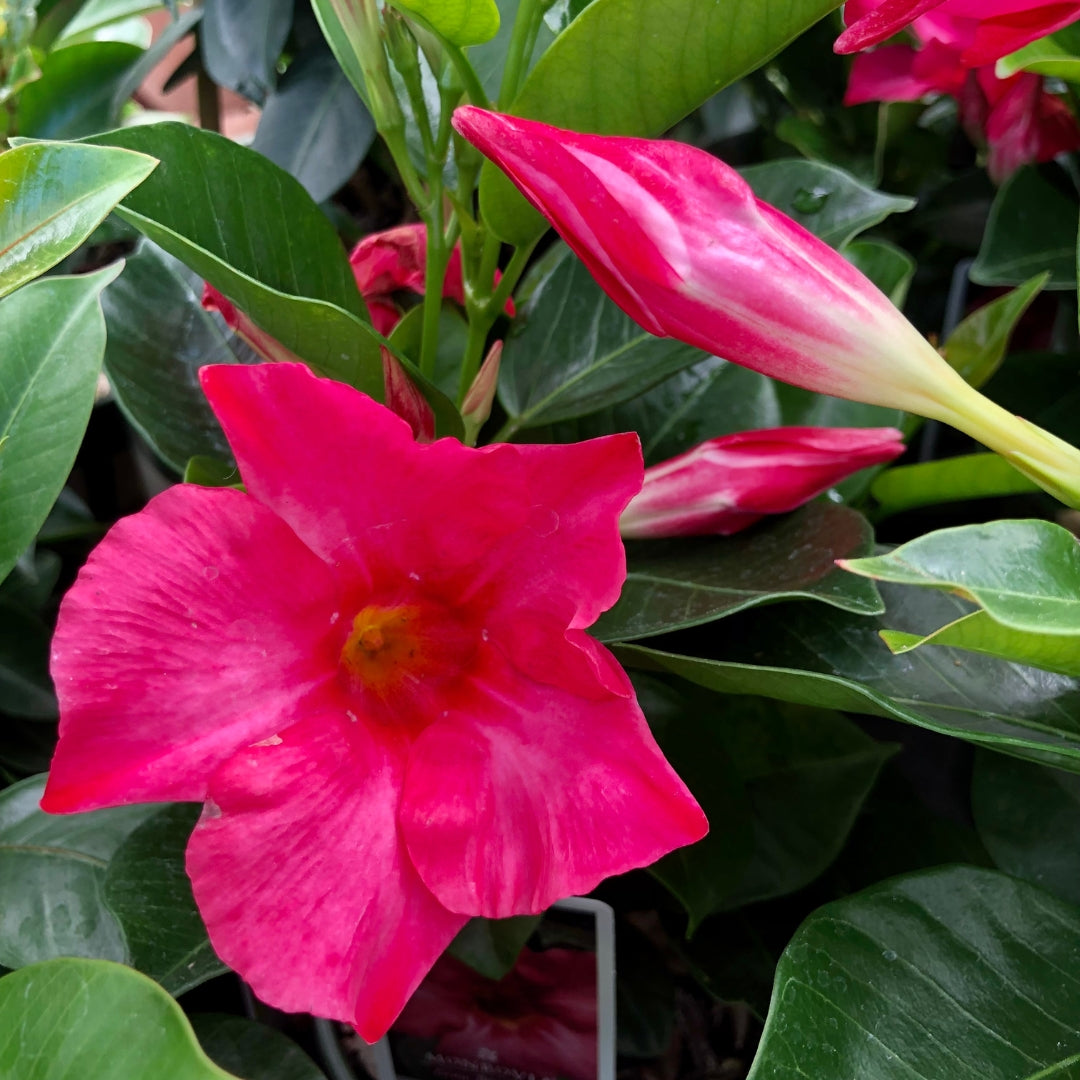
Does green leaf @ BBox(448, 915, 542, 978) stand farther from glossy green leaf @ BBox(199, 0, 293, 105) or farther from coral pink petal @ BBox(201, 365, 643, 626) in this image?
glossy green leaf @ BBox(199, 0, 293, 105)

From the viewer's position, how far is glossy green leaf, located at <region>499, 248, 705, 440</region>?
0.60 m

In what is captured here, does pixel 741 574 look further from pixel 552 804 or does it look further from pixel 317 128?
pixel 317 128

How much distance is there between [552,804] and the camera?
0.41 metres

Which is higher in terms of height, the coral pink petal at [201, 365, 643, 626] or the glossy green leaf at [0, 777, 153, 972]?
the coral pink petal at [201, 365, 643, 626]

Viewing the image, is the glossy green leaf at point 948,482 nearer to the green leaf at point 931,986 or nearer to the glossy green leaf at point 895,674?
the glossy green leaf at point 895,674

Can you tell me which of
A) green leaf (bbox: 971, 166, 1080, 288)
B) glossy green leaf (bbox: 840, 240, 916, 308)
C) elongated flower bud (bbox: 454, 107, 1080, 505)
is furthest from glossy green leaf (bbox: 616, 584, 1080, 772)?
green leaf (bbox: 971, 166, 1080, 288)

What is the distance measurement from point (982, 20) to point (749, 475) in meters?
0.24

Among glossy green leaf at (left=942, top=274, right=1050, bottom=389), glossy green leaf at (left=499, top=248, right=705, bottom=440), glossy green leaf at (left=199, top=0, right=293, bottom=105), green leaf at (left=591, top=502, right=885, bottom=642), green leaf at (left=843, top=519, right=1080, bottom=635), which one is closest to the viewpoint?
green leaf at (left=843, top=519, right=1080, bottom=635)

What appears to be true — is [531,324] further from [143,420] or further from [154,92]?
[154,92]

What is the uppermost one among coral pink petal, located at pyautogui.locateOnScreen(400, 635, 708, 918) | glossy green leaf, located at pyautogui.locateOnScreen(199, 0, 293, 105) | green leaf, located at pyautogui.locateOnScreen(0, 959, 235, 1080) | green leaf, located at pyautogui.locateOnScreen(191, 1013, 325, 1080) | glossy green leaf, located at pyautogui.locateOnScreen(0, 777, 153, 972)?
glossy green leaf, located at pyautogui.locateOnScreen(199, 0, 293, 105)

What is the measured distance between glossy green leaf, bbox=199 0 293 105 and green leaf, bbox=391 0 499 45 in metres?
0.52

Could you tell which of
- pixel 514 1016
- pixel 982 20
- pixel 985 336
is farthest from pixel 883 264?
pixel 514 1016

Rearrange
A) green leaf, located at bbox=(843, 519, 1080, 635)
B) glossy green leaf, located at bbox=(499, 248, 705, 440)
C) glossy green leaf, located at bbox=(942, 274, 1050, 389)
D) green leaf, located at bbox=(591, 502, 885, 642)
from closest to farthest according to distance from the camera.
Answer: green leaf, located at bbox=(843, 519, 1080, 635)
green leaf, located at bbox=(591, 502, 885, 642)
glossy green leaf, located at bbox=(499, 248, 705, 440)
glossy green leaf, located at bbox=(942, 274, 1050, 389)

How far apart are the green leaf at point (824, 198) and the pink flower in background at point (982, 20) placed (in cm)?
9
